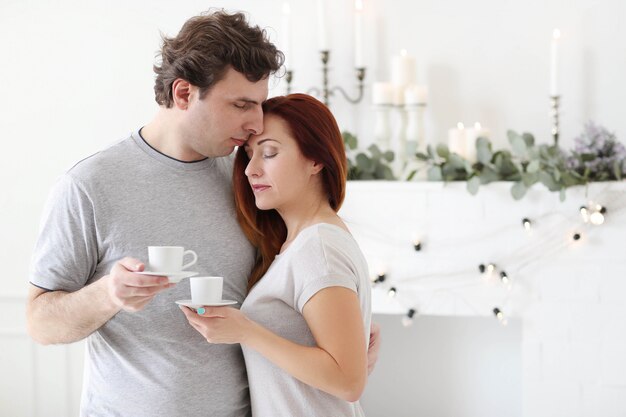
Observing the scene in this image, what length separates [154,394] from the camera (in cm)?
183

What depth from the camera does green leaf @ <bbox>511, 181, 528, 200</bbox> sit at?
3.14 m

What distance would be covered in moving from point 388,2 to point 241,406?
83.4 inches

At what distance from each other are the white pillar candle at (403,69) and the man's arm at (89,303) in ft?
6.46

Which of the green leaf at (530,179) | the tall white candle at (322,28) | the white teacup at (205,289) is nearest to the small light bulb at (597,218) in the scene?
the green leaf at (530,179)

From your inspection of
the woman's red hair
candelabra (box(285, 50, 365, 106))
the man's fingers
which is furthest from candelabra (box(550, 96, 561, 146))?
the man's fingers

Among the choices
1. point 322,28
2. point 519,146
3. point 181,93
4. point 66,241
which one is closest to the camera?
point 66,241

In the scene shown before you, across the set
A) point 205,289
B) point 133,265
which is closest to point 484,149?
point 205,289

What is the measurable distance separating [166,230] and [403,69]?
177 cm

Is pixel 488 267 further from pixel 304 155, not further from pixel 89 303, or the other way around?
pixel 89 303

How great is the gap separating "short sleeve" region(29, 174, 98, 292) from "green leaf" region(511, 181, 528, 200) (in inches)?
71.5

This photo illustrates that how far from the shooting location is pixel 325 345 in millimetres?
1669

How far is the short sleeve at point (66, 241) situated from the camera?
1.77 m

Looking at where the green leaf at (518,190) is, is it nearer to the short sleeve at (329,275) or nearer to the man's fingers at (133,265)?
the short sleeve at (329,275)

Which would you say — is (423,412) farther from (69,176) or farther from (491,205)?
(69,176)
